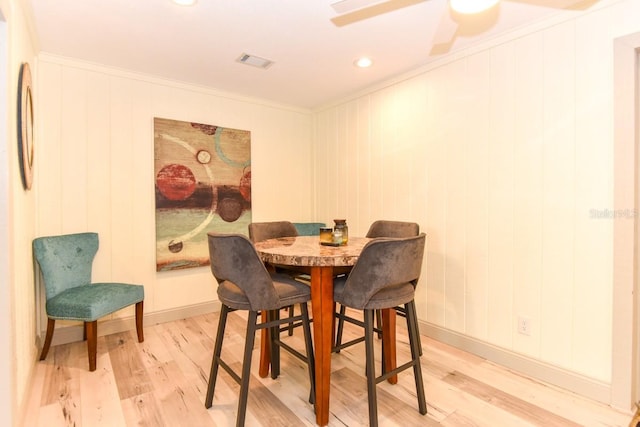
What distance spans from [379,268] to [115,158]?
267 cm

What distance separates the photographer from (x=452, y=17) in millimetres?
2199

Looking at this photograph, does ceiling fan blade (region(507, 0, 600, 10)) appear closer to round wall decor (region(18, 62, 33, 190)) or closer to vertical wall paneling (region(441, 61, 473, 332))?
vertical wall paneling (region(441, 61, 473, 332))

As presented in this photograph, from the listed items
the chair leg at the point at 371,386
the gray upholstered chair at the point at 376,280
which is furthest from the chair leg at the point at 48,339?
the chair leg at the point at 371,386

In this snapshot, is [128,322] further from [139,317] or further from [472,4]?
[472,4]

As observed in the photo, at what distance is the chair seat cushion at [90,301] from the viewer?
233 centimetres

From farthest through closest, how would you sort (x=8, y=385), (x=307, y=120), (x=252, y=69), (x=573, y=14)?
(x=307, y=120) < (x=252, y=69) < (x=573, y=14) < (x=8, y=385)

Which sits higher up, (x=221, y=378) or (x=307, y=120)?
(x=307, y=120)

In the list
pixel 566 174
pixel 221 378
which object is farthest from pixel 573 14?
pixel 221 378

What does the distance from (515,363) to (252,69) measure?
3.16 m

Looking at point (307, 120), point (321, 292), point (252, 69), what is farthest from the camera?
point (307, 120)

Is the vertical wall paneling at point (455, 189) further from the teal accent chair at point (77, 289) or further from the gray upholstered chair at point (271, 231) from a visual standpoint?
the teal accent chair at point (77, 289)

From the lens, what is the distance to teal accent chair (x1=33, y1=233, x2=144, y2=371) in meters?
2.35

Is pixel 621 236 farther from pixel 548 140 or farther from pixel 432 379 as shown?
pixel 432 379

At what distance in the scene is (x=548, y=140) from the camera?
219 centimetres
